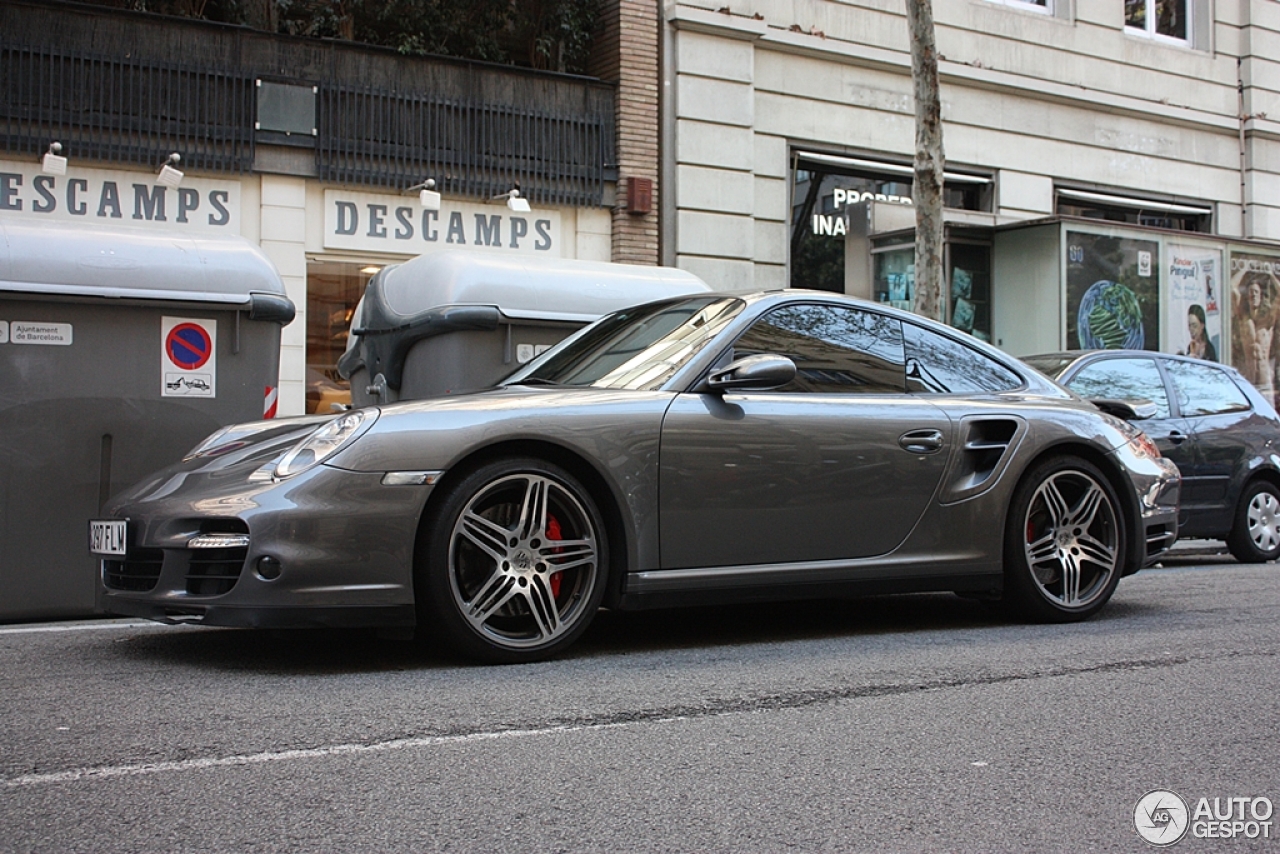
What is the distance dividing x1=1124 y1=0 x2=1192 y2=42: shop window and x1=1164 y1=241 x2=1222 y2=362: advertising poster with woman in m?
4.50

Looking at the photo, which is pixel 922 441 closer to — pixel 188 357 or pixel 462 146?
pixel 188 357

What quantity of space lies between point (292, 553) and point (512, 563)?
2.50 ft

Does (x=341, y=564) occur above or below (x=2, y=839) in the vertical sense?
above

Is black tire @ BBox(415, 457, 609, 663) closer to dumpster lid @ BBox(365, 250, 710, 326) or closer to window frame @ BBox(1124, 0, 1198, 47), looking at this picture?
dumpster lid @ BBox(365, 250, 710, 326)

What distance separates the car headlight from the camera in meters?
4.67

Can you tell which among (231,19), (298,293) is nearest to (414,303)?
(298,293)

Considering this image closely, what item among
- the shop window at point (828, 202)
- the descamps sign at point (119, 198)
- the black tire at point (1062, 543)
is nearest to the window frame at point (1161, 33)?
the shop window at point (828, 202)

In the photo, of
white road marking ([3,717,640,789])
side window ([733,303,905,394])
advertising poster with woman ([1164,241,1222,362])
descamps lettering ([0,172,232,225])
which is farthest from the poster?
white road marking ([3,717,640,789])

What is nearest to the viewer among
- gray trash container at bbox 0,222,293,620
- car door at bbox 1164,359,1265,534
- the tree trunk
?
gray trash container at bbox 0,222,293,620

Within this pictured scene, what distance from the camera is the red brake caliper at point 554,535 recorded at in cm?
495

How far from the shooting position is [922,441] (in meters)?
5.76

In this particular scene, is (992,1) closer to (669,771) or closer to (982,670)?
(982,670)

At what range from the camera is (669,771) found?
137 inches

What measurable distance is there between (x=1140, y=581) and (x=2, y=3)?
34.7 feet
